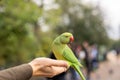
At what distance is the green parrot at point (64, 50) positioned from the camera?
2.47 m

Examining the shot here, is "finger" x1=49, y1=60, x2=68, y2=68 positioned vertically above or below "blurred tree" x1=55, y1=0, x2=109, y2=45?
above

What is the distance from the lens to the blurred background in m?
19.6

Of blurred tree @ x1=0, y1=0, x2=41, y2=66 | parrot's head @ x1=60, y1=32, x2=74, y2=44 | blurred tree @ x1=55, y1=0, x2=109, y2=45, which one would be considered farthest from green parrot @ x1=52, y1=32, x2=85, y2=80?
blurred tree @ x1=55, y1=0, x2=109, y2=45

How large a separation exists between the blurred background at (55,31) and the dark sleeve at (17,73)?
3.08 feet

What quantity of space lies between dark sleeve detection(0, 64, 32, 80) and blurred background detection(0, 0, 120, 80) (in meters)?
0.94

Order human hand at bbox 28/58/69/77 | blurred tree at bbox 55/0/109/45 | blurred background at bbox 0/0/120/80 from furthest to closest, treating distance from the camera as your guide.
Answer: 1. blurred tree at bbox 55/0/109/45
2. blurred background at bbox 0/0/120/80
3. human hand at bbox 28/58/69/77

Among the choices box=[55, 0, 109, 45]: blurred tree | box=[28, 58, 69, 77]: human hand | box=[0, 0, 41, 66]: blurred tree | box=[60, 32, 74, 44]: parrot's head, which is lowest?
box=[55, 0, 109, 45]: blurred tree

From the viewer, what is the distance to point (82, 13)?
45.9 metres

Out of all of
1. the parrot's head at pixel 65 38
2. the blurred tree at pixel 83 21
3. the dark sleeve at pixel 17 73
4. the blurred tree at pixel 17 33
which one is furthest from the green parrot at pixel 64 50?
the blurred tree at pixel 83 21

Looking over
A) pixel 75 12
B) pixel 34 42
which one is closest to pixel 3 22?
pixel 34 42

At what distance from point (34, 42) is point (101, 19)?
19147mm

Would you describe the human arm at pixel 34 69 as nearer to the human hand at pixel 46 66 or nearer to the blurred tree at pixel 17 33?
the human hand at pixel 46 66

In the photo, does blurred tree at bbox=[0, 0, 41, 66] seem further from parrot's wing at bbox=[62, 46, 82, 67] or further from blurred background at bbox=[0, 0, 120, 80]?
parrot's wing at bbox=[62, 46, 82, 67]

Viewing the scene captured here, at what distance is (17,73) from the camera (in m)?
2.30
